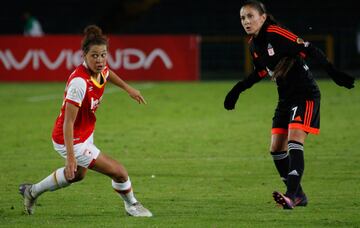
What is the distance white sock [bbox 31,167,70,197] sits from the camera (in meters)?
8.55

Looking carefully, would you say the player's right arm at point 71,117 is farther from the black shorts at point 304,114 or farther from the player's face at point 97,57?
the black shorts at point 304,114

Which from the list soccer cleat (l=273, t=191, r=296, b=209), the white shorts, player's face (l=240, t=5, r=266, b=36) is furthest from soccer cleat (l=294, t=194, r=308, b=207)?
the white shorts

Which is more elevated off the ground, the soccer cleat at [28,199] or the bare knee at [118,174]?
the bare knee at [118,174]

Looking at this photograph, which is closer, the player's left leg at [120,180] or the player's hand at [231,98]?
the player's left leg at [120,180]

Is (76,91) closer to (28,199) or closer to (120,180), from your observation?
(120,180)

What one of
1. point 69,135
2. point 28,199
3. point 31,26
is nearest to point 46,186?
point 28,199

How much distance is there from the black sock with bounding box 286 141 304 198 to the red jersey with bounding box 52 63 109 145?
6.23ft

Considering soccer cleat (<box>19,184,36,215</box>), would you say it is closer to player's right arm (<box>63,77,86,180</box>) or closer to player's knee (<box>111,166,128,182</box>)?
player's right arm (<box>63,77,86,180</box>)

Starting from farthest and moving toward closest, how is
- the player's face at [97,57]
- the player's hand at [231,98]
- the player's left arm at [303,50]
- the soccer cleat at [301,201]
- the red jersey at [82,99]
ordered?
1. the player's hand at [231,98]
2. the soccer cleat at [301,201]
3. the player's left arm at [303,50]
4. the player's face at [97,57]
5. the red jersey at [82,99]

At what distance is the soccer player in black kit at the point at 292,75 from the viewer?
342 inches

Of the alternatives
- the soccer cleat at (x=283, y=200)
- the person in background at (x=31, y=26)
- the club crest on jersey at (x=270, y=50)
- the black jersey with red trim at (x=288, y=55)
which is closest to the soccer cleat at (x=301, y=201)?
the soccer cleat at (x=283, y=200)

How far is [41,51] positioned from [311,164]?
54.3ft

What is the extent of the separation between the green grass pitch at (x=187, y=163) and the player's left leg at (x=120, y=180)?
134mm

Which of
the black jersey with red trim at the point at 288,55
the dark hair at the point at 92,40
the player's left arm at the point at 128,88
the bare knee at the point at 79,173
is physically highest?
the dark hair at the point at 92,40
